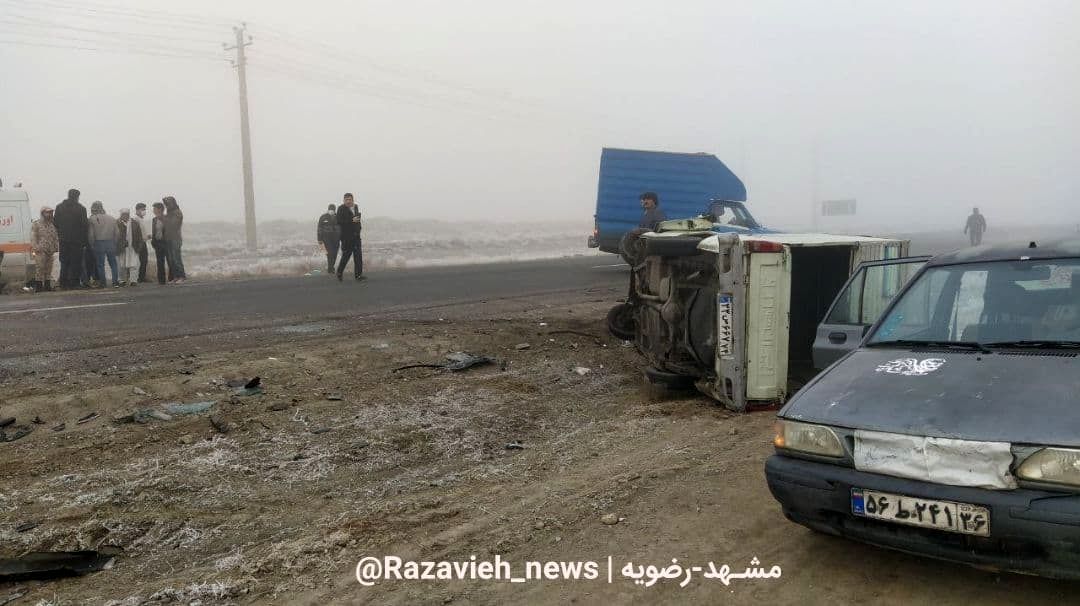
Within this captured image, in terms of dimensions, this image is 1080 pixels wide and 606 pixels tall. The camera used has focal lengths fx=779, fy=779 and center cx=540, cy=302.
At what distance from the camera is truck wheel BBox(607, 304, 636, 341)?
345 inches

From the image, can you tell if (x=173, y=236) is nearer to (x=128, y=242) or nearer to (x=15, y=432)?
(x=128, y=242)

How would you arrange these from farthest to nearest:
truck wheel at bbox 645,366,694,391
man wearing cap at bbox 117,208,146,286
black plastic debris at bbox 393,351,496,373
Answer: man wearing cap at bbox 117,208,146,286
black plastic debris at bbox 393,351,496,373
truck wheel at bbox 645,366,694,391

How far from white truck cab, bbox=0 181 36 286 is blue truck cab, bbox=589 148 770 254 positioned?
480 inches

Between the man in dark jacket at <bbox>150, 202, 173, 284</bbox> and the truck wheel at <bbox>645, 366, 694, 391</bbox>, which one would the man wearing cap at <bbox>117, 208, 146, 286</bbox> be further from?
the truck wheel at <bbox>645, 366, 694, 391</bbox>

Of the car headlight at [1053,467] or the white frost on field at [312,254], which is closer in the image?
the car headlight at [1053,467]

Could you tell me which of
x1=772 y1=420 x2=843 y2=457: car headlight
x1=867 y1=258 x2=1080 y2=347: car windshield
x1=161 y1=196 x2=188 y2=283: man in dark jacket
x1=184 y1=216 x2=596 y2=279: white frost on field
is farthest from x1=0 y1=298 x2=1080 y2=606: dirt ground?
x1=184 y1=216 x2=596 y2=279: white frost on field

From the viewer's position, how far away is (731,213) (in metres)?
15.4

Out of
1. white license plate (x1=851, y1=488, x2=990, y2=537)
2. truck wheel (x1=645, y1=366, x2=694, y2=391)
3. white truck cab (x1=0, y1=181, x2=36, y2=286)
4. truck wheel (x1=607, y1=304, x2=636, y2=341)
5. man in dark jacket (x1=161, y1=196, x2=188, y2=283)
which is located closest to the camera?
white license plate (x1=851, y1=488, x2=990, y2=537)

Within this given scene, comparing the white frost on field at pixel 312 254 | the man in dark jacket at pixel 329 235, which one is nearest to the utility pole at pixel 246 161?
the white frost on field at pixel 312 254

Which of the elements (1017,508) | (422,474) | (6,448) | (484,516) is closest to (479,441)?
(422,474)

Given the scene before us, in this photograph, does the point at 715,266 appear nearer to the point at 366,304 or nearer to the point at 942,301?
the point at 942,301

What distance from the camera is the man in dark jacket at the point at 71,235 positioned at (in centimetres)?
1492

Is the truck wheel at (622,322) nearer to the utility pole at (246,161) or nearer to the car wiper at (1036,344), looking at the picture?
the car wiper at (1036,344)

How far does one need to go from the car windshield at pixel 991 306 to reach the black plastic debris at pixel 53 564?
4219mm
